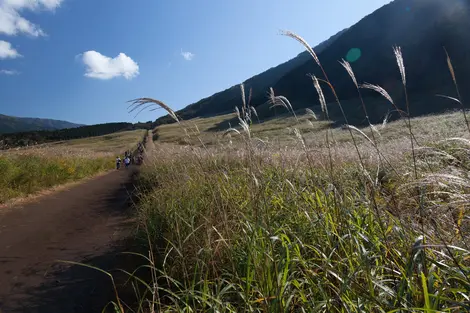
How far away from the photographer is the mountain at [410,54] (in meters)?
38.4

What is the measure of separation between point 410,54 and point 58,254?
182 ft

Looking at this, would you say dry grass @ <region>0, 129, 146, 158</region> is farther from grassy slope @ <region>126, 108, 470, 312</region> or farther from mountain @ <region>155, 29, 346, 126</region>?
mountain @ <region>155, 29, 346, 126</region>

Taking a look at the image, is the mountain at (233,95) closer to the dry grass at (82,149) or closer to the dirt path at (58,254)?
the dry grass at (82,149)

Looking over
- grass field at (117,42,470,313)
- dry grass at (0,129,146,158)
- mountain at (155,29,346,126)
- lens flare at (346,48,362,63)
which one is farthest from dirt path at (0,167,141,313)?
mountain at (155,29,346,126)

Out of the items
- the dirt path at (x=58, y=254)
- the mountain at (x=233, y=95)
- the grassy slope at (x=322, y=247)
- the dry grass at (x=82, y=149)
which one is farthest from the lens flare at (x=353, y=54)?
the grassy slope at (x=322, y=247)

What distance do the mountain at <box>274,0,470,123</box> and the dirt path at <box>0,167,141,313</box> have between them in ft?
104

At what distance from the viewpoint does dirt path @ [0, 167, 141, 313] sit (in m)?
2.87

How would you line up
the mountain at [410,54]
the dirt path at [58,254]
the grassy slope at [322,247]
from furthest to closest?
A: the mountain at [410,54] < the dirt path at [58,254] < the grassy slope at [322,247]

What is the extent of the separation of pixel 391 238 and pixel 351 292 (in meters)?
0.64

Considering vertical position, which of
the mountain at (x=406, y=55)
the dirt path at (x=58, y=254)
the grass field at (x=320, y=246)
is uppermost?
the mountain at (x=406, y=55)

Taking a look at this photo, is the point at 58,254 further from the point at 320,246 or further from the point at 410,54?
the point at 410,54

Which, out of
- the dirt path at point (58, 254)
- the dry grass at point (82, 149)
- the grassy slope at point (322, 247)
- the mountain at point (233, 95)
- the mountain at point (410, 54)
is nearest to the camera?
the grassy slope at point (322, 247)

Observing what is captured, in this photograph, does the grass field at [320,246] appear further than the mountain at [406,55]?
No

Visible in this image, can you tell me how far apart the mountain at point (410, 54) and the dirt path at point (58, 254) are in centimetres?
3181
